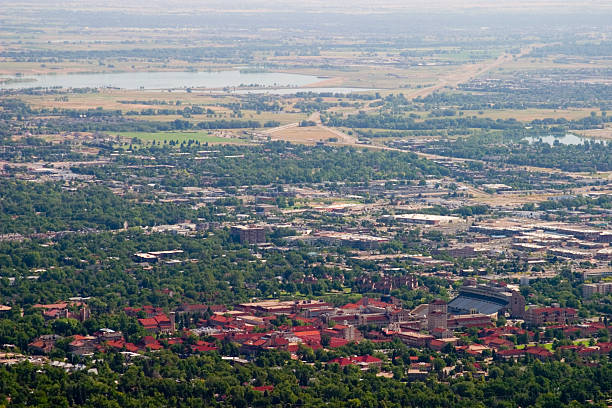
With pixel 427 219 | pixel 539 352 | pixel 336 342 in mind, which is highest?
pixel 539 352

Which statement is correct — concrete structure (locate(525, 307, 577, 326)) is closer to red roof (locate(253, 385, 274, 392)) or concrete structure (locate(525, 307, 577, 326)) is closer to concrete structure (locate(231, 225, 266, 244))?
red roof (locate(253, 385, 274, 392))

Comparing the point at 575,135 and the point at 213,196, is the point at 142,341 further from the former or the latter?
the point at 575,135

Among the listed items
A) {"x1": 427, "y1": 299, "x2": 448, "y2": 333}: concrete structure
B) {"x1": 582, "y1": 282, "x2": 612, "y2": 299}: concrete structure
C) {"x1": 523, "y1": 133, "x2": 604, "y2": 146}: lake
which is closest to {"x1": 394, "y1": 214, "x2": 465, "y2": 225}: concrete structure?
{"x1": 582, "y1": 282, "x2": 612, "y2": 299}: concrete structure

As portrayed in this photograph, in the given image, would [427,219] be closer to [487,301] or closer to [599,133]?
[487,301]

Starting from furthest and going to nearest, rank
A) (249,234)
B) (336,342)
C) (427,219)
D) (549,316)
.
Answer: (427,219) < (249,234) < (549,316) < (336,342)

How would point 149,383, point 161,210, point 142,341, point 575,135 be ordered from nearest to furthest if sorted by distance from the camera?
point 149,383 < point 142,341 < point 161,210 < point 575,135

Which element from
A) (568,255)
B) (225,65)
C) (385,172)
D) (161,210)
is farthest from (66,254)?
(225,65)

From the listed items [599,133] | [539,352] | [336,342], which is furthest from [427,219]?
[599,133]
